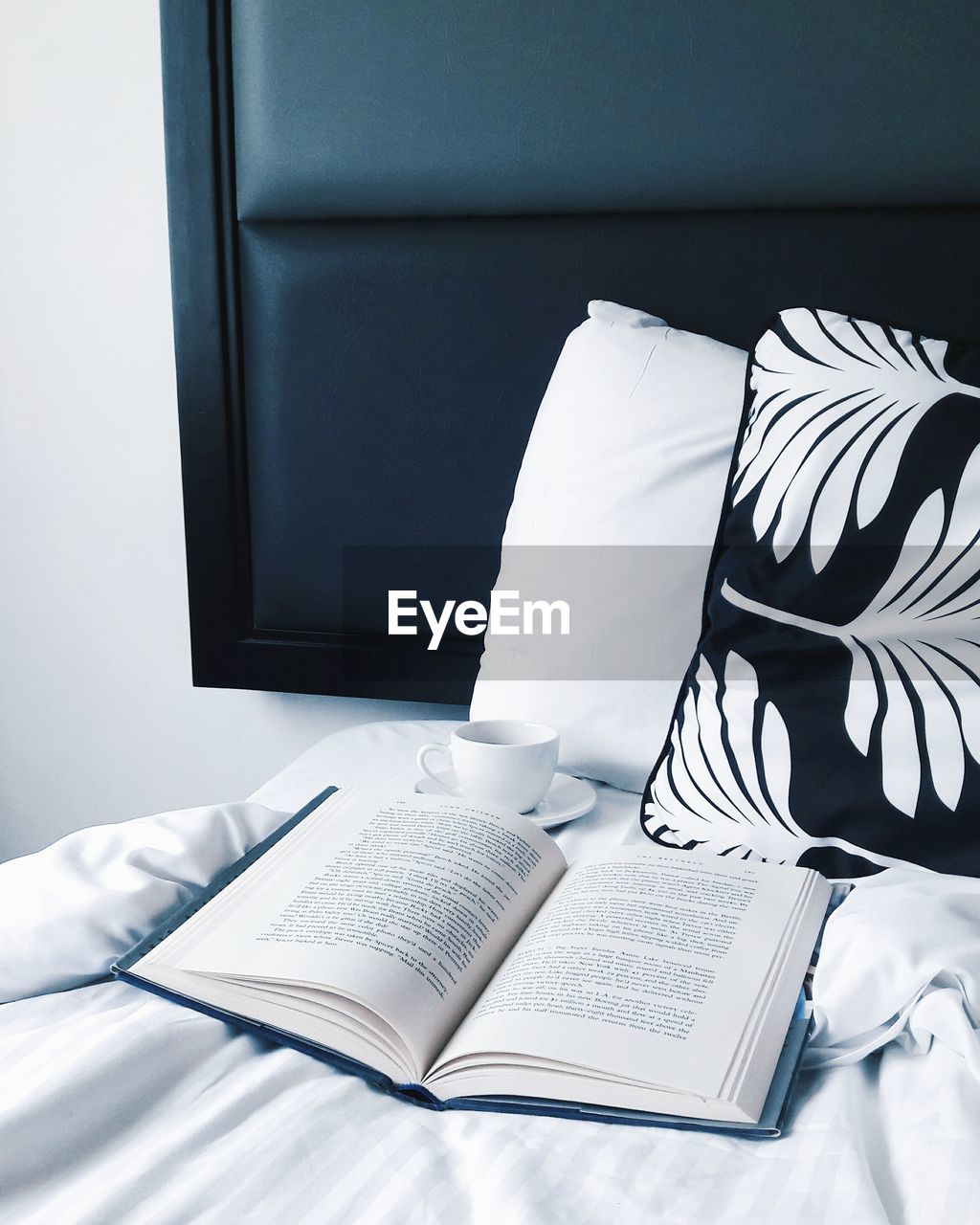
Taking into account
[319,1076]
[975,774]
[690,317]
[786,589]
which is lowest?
[319,1076]

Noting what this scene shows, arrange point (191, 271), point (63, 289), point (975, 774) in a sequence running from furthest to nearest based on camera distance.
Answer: point (63, 289) < point (191, 271) < point (975, 774)

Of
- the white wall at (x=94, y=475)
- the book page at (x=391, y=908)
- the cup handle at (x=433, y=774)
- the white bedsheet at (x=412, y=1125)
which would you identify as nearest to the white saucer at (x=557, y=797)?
the cup handle at (x=433, y=774)

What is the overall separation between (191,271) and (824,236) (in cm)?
Result: 73

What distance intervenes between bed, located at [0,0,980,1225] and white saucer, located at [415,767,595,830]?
16mm

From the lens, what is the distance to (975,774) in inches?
26.8

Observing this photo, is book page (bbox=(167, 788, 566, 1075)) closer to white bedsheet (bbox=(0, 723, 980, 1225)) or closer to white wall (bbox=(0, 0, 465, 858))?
white bedsheet (bbox=(0, 723, 980, 1225))

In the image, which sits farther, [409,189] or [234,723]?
[234,723]

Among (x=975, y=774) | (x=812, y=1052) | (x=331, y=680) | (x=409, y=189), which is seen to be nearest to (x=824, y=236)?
(x=409, y=189)

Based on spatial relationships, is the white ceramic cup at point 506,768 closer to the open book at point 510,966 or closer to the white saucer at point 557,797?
the white saucer at point 557,797

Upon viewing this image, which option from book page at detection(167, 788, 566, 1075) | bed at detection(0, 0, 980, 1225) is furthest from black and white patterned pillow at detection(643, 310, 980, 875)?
book page at detection(167, 788, 566, 1075)

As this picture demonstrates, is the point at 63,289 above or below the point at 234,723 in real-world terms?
above

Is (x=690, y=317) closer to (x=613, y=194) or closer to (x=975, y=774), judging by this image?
(x=613, y=194)

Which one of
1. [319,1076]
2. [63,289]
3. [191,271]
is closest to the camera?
[319,1076]

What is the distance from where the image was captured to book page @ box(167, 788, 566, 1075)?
1.74 feet
